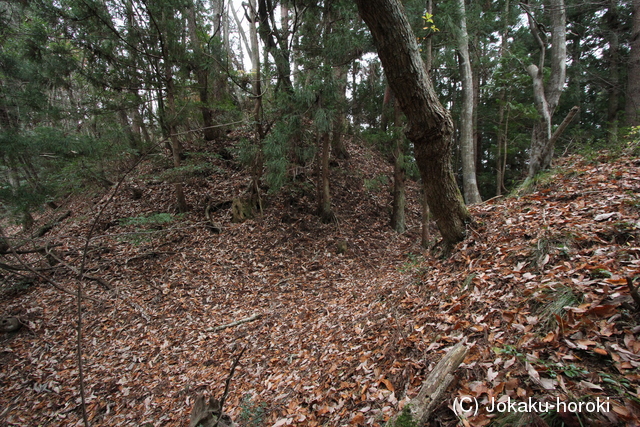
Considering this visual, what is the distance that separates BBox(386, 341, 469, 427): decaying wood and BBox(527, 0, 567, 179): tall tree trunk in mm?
4062

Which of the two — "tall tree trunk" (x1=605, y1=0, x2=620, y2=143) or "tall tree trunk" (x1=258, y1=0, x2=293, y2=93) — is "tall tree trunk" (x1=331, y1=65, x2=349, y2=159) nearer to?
"tall tree trunk" (x1=258, y1=0, x2=293, y2=93)

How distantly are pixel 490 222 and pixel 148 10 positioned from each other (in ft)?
26.2

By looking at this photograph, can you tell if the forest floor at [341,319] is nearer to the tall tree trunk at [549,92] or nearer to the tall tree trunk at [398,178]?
the tall tree trunk at [549,92]

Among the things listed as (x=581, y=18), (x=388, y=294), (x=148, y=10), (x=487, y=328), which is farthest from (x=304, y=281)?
(x=581, y=18)

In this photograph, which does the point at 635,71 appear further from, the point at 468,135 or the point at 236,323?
the point at 236,323

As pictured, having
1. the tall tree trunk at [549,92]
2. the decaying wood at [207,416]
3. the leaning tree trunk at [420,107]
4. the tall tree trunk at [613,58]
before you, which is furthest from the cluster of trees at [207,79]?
the decaying wood at [207,416]

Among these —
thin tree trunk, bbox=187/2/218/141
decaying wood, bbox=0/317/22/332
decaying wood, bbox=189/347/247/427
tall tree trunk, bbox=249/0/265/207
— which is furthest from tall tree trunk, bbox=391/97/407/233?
decaying wood, bbox=0/317/22/332

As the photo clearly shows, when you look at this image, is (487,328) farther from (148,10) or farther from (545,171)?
(148,10)

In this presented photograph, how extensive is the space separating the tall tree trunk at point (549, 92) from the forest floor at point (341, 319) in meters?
0.35

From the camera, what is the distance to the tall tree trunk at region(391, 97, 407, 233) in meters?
7.38

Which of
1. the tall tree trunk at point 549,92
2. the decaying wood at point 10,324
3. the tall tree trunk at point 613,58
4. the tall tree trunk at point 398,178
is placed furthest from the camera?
the tall tree trunk at point 613,58

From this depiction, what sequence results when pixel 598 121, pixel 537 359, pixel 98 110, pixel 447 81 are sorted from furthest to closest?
1. pixel 598 121
2. pixel 447 81
3. pixel 98 110
4. pixel 537 359

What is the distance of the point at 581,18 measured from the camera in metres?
11.5

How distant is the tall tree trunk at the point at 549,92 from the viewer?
468 cm
